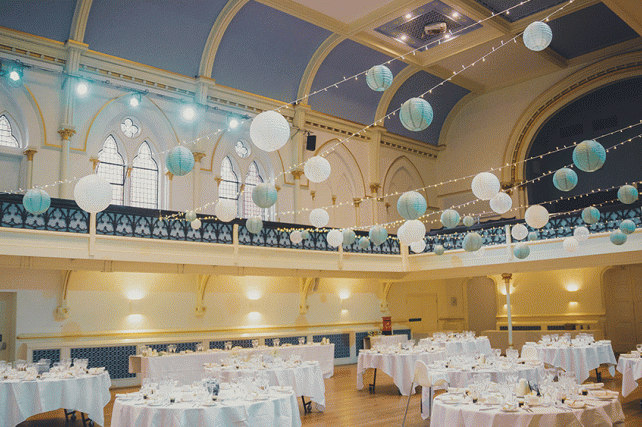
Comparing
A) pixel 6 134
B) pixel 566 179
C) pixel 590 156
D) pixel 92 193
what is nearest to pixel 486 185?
pixel 566 179

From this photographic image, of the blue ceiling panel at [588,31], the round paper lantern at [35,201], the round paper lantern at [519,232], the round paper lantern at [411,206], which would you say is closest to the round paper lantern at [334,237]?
the round paper lantern at [519,232]

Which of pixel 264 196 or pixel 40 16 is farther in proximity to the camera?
pixel 40 16

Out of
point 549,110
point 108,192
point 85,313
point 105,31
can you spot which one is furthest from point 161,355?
point 549,110

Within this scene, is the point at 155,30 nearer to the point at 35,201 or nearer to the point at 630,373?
the point at 35,201

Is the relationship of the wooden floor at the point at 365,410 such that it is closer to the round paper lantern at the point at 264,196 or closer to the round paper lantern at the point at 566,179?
the round paper lantern at the point at 566,179

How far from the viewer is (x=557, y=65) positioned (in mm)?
18203

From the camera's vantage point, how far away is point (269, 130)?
18.0 feet

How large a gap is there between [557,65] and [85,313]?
1542cm

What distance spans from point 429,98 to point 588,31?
530 centimetres

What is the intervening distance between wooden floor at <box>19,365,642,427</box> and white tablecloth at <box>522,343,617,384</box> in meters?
0.70

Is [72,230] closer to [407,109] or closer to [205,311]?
[205,311]

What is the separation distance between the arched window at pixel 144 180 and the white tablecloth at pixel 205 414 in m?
9.02

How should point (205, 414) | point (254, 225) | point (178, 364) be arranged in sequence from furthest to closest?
point (178, 364), point (254, 225), point (205, 414)

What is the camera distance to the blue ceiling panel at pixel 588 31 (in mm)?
15477
